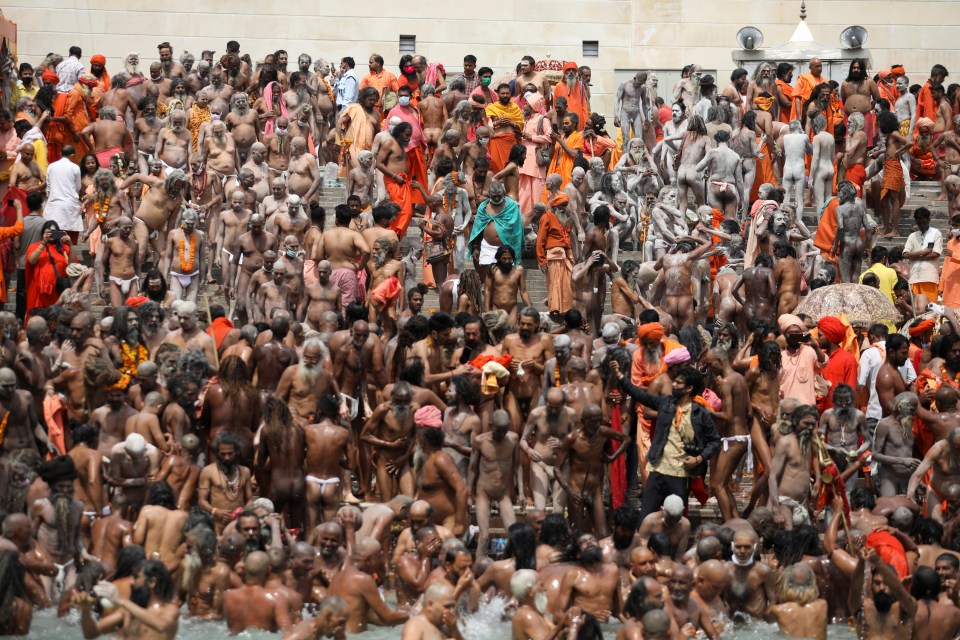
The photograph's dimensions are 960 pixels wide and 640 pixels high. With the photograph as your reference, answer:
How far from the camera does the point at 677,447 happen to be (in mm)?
15492

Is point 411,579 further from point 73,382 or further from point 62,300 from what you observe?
point 62,300

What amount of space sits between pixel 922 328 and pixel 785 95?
25.9 feet

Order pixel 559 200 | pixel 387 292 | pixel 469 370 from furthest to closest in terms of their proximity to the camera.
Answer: pixel 559 200
pixel 387 292
pixel 469 370

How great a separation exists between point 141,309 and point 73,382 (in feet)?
3.88

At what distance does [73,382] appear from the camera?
1641 cm

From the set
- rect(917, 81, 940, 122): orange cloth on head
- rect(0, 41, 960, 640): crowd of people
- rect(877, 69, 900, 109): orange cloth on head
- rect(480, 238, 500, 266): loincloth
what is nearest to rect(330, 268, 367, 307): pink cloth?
rect(0, 41, 960, 640): crowd of people

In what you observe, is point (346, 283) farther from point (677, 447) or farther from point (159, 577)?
point (159, 577)

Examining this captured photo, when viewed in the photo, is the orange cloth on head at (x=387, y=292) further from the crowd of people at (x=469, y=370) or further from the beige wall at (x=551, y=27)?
the beige wall at (x=551, y=27)

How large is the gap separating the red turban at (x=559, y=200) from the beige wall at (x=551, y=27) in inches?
474

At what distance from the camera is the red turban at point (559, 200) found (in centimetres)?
1998

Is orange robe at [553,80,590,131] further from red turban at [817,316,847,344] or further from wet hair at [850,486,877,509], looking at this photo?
wet hair at [850,486,877,509]

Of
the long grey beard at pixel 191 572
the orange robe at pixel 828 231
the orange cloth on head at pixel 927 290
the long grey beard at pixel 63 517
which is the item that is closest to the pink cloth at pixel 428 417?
the long grey beard at pixel 191 572

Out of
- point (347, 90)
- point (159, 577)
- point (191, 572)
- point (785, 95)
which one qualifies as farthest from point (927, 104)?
point (159, 577)

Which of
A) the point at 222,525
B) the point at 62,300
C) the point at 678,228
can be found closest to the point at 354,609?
the point at 222,525
